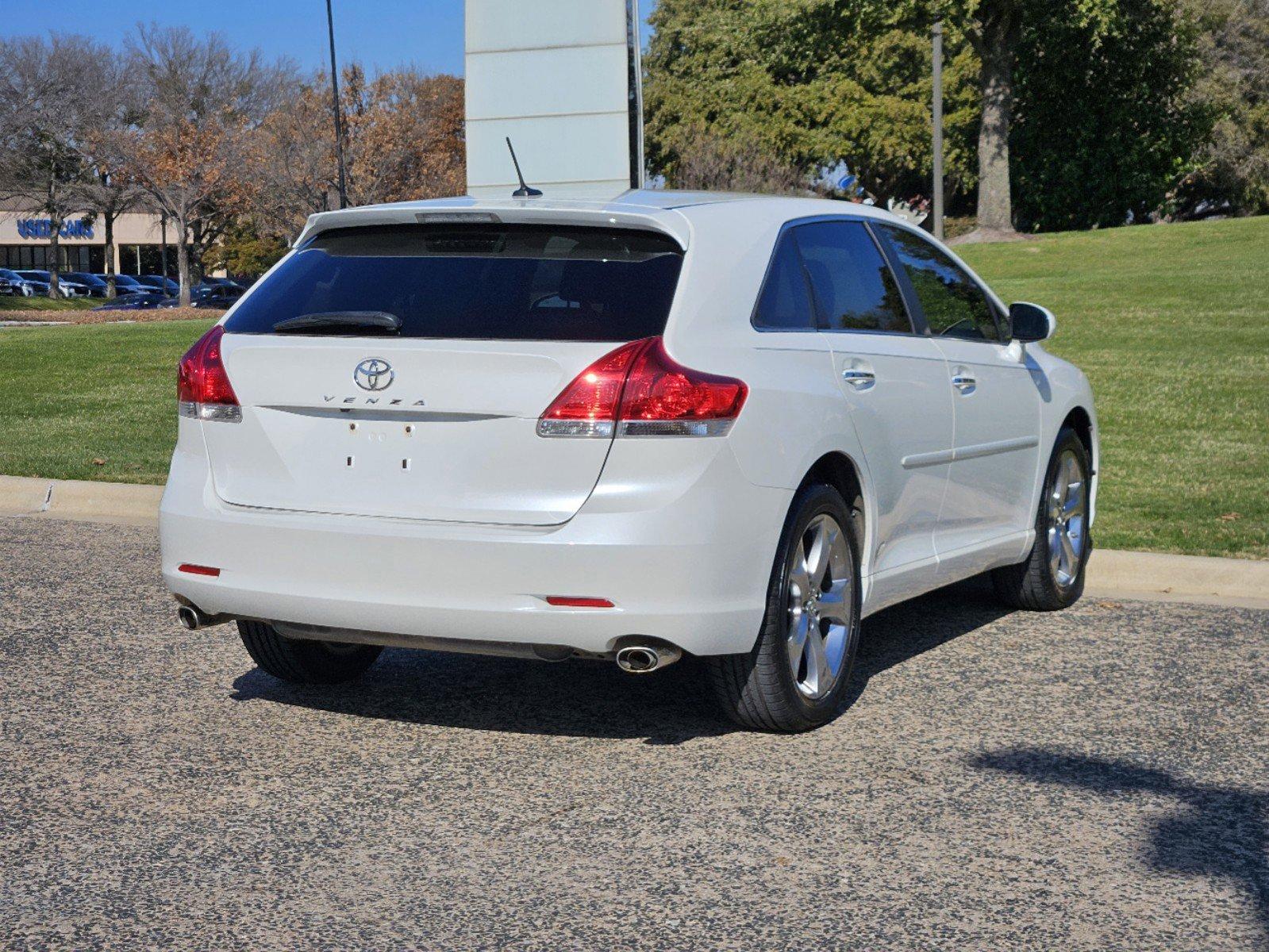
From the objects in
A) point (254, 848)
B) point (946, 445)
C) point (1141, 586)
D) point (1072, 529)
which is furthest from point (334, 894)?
point (1141, 586)

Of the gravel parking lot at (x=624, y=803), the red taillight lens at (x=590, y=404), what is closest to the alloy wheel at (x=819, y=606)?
the gravel parking lot at (x=624, y=803)

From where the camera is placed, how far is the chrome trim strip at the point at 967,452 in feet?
19.4

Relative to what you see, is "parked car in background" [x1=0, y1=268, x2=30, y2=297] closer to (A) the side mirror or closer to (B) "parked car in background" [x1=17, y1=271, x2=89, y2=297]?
(B) "parked car in background" [x1=17, y1=271, x2=89, y2=297]

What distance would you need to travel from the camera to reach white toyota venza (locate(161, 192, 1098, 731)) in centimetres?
463

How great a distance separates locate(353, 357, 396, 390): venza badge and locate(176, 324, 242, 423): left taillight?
18.2 inches

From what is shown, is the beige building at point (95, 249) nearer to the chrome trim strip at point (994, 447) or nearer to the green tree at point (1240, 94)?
the green tree at point (1240, 94)

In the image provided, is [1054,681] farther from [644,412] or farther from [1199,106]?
[1199,106]

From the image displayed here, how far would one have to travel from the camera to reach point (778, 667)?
507cm

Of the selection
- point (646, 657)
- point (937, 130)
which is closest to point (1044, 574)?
point (646, 657)

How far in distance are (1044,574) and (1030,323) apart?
1.16 m

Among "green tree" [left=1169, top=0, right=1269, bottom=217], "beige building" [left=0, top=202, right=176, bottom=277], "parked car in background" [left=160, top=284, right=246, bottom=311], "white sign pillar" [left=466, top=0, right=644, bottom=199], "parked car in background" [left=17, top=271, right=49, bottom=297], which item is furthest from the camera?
"beige building" [left=0, top=202, right=176, bottom=277]

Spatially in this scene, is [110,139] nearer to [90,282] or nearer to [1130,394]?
[90,282]

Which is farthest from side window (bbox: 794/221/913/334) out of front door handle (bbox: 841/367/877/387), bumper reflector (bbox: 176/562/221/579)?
bumper reflector (bbox: 176/562/221/579)

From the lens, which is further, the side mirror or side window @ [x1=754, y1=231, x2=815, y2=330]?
the side mirror
